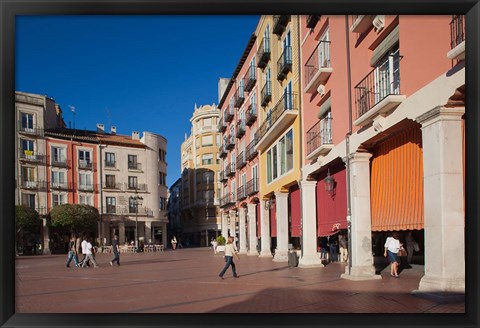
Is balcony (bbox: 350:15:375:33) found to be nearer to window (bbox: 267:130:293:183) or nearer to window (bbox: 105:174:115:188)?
window (bbox: 267:130:293:183)

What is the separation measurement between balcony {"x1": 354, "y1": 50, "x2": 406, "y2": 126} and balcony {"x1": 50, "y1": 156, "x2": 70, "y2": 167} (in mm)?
45488

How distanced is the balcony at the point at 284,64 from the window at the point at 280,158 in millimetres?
3117

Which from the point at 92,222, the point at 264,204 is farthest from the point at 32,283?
the point at 92,222

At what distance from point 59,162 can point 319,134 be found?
42.3 m

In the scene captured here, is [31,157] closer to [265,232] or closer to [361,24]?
[265,232]

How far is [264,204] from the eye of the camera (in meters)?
30.5

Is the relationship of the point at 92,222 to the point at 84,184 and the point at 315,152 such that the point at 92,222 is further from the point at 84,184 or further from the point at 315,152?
the point at 315,152

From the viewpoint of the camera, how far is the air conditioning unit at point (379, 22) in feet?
42.3

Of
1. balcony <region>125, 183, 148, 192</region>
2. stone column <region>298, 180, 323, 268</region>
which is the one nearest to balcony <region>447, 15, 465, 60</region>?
stone column <region>298, 180, 323, 268</region>

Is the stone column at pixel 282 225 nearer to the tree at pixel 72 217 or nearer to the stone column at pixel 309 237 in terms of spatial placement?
the stone column at pixel 309 237

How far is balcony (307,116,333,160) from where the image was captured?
1731 centimetres

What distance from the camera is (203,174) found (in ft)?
241

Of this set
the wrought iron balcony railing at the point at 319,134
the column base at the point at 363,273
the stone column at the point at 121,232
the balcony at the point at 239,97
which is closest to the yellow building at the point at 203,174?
the stone column at the point at 121,232

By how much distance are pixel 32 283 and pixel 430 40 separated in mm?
14249
